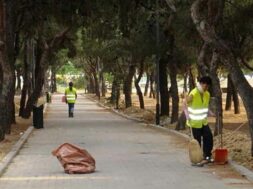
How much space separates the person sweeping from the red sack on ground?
2249 millimetres

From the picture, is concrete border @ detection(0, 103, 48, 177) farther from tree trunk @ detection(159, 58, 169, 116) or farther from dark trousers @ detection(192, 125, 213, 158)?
tree trunk @ detection(159, 58, 169, 116)

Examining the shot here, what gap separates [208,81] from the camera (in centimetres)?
1280

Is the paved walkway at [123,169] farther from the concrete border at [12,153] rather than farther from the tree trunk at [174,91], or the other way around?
the tree trunk at [174,91]

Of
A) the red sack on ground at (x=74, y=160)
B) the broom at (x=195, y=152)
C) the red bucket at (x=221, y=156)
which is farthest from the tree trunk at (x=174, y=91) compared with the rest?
the red sack on ground at (x=74, y=160)

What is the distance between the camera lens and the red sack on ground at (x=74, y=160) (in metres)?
11.8

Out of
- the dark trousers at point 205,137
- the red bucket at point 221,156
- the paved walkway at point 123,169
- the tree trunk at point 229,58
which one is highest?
the tree trunk at point 229,58

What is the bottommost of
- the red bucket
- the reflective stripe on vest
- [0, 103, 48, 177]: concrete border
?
[0, 103, 48, 177]: concrete border

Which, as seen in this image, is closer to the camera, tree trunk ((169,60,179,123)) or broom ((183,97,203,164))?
broom ((183,97,203,164))

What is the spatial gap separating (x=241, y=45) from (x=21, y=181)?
1503cm

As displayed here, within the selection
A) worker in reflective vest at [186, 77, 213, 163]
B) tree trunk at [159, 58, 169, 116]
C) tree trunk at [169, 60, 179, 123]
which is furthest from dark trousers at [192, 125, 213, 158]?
tree trunk at [159, 58, 169, 116]

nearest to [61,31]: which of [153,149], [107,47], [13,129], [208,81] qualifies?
[107,47]

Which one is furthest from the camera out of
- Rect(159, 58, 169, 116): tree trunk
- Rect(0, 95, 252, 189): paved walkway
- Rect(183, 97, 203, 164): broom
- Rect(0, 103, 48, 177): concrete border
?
Rect(159, 58, 169, 116): tree trunk

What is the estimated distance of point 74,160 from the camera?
38.8 feet

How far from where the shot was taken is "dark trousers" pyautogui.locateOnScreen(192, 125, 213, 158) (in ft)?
42.0
